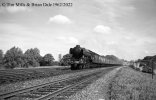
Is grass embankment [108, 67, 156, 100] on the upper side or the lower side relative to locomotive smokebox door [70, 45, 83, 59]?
lower

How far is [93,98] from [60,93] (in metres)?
1.69

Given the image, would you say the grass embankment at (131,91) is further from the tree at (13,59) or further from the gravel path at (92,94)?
the tree at (13,59)

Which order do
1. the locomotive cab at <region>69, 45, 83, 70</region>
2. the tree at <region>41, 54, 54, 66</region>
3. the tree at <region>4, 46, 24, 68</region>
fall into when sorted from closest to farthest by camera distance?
the locomotive cab at <region>69, 45, 83, 70</region> → the tree at <region>4, 46, 24, 68</region> → the tree at <region>41, 54, 54, 66</region>

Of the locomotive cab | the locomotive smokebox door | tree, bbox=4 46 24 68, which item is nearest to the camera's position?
the locomotive cab

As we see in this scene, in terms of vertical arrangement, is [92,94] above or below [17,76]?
below

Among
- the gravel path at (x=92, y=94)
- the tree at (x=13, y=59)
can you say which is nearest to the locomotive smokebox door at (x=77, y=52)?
the gravel path at (x=92, y=94)

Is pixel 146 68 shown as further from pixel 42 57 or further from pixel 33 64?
pixel 42 57

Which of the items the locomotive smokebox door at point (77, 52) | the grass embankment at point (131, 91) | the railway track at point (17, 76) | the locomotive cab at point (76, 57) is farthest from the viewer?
the locomotive smokebox door at point (77, 52)

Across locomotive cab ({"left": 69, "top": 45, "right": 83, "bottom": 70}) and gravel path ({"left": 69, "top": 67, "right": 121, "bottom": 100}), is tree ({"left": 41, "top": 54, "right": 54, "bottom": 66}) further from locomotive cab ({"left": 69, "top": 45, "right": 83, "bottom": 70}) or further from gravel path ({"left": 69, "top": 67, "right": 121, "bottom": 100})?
gravel path ({"left": 69, "top": 67, "right": 121, "bottom": 100})

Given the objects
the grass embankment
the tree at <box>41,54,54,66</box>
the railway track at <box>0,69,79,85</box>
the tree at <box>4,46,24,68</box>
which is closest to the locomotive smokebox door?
the railway track at <box>0,69,79,85</box>

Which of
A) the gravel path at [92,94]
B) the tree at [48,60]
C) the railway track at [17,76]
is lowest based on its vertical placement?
the gravel path at [92,94]

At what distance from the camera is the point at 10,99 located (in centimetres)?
664

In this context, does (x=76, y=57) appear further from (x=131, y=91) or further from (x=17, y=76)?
(x=131, y=91)

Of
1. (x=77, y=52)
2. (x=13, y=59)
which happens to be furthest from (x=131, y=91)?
(x=13, y=59)
